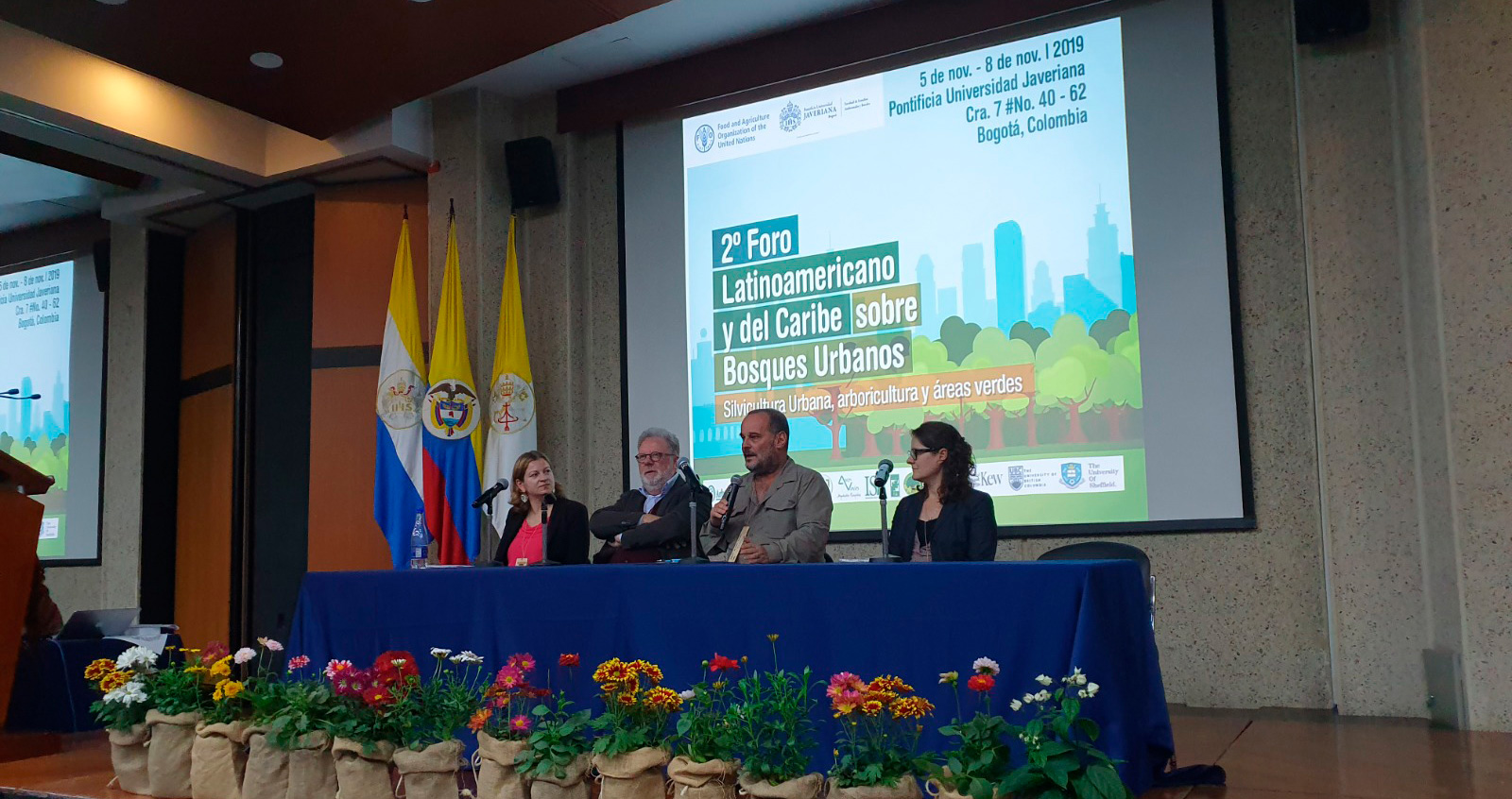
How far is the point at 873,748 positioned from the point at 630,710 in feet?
1.96

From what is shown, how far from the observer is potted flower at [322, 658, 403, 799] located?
2.96 metres

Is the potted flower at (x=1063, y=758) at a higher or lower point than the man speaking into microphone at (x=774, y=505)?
lower

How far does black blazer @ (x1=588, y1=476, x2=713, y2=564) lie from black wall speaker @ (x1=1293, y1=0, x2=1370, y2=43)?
2.86m

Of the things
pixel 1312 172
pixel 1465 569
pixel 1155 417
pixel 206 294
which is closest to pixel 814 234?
pixel 1155 417

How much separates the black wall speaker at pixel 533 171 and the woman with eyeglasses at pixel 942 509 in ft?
9.98

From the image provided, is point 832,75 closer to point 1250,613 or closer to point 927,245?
point 927,245

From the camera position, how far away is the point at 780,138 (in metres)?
5.81

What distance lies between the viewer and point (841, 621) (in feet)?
9.45

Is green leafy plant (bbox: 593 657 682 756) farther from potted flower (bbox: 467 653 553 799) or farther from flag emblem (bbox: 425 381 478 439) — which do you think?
flag emblem (bbox: 425 381 478 439)

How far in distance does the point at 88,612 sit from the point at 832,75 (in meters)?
4.25

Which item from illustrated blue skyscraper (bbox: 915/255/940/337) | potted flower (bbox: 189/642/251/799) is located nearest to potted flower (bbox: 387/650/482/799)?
potted flower (bbox: 189/642/251/799)

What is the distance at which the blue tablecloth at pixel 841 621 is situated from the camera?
262cm

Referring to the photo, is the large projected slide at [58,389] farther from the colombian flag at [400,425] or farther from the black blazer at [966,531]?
the black blazer at [966,531]

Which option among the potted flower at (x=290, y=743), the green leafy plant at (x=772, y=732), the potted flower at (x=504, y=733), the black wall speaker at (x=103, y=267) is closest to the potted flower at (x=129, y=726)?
the potted flower at (x=290, y=743)
